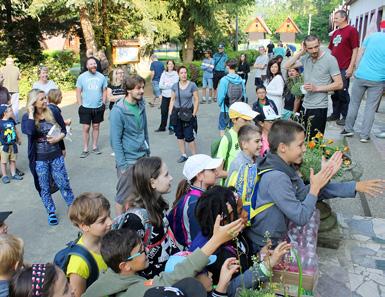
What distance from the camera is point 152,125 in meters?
11.2

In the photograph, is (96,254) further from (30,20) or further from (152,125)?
(30,20)

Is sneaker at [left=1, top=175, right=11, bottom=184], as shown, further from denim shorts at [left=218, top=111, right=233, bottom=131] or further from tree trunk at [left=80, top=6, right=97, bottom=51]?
tree trunk at [left=80, top=6, right=97, bottom=51]

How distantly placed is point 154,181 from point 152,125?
825 cm

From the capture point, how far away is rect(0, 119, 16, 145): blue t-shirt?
661 cm

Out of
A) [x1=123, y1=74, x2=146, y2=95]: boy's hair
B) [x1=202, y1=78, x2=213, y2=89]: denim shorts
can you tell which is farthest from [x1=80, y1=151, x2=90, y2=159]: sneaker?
[x1=202, y1=78, x2=213, y2=89]: denim shorts

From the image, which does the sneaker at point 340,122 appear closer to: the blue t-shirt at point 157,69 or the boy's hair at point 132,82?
the boy's hair at point 132,82

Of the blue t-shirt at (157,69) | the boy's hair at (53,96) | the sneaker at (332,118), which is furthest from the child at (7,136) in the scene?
the blue t-shirt at (157,69)

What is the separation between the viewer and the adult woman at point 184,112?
25.5 ft

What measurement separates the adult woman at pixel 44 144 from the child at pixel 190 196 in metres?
2.61

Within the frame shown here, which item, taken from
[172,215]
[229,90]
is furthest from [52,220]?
[229,90]

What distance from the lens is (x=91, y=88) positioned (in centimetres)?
807

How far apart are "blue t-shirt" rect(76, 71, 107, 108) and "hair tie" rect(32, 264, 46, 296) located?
648 cm

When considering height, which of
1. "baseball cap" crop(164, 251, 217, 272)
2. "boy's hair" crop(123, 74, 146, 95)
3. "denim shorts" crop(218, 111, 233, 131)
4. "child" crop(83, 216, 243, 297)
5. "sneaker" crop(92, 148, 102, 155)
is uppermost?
"boy's hair" crop(123, 74, 146, 95)

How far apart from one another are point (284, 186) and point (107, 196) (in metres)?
4.06
